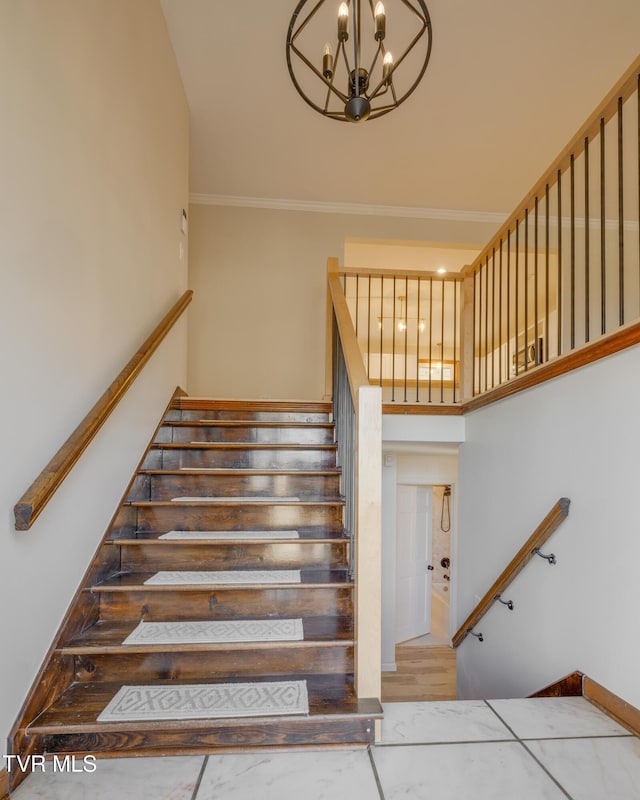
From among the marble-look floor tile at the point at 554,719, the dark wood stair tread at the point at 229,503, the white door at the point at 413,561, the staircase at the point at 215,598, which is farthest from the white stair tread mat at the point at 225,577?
the white door at the point at 413,561

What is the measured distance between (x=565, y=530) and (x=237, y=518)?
1.62m

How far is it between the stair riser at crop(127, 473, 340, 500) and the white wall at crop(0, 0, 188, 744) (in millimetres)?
267

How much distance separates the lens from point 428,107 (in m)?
4.01

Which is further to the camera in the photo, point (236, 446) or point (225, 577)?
point (236, 446)

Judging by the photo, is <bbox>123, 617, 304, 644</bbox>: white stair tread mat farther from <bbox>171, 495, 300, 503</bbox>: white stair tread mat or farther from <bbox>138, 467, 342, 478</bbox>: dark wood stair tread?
<bbox>138, 467, 342, 478</bbox>: dark wood stair tread

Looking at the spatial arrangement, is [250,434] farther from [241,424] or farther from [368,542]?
[368,542]

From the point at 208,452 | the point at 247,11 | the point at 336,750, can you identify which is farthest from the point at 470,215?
the point at 336,750

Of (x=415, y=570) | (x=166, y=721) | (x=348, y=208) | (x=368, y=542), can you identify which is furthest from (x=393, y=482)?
(x=166, y=721)

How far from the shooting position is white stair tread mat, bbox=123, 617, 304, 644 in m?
1.88

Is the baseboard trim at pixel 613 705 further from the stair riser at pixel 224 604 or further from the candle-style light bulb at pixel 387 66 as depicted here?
the candle-style light bulb at pixel 387 66

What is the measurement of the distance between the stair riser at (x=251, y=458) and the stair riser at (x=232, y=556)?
0.83 metres

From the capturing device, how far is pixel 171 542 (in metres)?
2.36

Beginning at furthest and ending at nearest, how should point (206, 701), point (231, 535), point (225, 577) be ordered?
1. point (231, 535)
2. point (225, 577)
3. point (206, 701)

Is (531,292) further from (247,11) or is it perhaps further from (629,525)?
(629,525)
